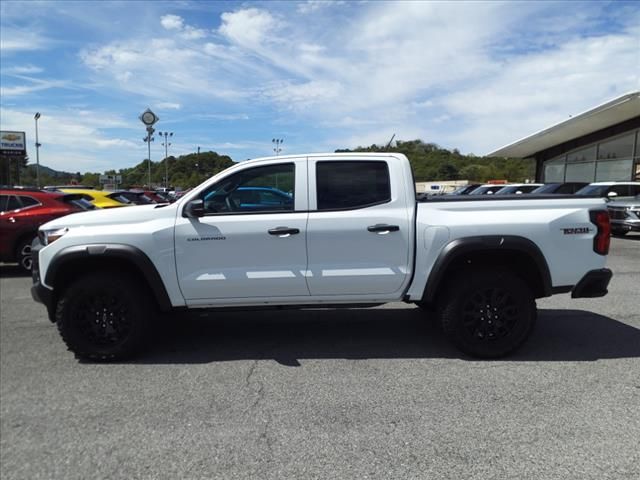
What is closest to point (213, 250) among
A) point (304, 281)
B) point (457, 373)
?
point (304, 281)

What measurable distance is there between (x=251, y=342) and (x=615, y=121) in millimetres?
27150

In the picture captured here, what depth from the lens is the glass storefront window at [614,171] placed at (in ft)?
82.4

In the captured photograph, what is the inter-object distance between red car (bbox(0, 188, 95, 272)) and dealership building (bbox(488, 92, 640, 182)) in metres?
22.2

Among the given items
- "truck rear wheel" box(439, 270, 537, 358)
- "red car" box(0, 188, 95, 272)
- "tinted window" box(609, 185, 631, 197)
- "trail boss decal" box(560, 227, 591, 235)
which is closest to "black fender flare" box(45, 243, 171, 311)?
"truck rear wheel" box(439, 270, 537, 358)

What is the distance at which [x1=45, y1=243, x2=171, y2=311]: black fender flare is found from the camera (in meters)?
4.25

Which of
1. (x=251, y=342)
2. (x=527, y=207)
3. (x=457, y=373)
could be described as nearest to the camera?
(x=457, y=373)

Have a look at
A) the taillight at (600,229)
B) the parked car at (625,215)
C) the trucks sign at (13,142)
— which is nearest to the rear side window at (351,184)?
the taillight at (600,229)

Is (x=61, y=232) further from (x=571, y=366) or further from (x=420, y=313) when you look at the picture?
(x=571, y=366)

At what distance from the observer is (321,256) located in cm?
434

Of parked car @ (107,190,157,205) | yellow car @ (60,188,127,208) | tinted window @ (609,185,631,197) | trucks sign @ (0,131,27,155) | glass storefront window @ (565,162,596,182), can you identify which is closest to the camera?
yellow car @ (60,188,127,208)

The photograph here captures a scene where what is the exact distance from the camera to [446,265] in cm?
423

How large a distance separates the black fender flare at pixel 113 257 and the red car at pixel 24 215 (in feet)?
18.2

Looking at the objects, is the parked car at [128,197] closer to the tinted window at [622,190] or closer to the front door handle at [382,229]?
the front door handle at [382,229]

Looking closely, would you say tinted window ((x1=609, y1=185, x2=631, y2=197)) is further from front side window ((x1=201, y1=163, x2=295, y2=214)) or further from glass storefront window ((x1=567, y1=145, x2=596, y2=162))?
glass storefront window ((x1=567, y1=145, x2=596, y2=162))
